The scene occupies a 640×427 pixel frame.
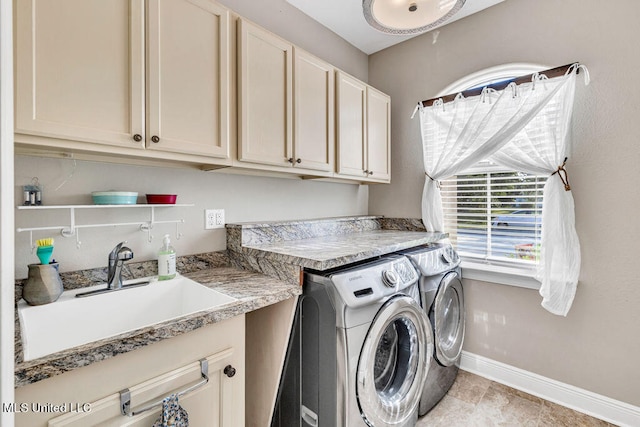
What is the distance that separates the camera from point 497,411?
6.09 ft

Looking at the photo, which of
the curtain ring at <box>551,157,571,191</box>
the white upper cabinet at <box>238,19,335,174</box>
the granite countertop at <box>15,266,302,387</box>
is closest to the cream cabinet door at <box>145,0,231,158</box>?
the white upper cabinet at <box>238,19,335,174</box>

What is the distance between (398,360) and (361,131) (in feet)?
5.37

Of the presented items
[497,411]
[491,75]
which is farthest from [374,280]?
[491,75]

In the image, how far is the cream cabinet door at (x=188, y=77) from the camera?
119 cm

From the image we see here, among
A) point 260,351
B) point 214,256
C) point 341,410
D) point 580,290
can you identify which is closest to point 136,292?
point 214,256

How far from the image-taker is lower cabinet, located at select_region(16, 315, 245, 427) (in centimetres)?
74

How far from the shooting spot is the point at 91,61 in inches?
41.0

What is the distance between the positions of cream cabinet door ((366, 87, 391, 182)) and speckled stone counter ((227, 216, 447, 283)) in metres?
0.51

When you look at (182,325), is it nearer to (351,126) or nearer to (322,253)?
(322,253)

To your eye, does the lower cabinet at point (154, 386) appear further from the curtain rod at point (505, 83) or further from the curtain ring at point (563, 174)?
the curtain rod at point (505, 83)

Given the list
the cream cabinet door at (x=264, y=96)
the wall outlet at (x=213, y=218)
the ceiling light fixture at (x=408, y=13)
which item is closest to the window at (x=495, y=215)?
the ceiling light fixture at (x=408, y=13)

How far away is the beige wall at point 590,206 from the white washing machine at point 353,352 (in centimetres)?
96

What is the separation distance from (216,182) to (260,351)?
3.29ft

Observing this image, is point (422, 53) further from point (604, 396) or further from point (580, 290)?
point (604, 396)
